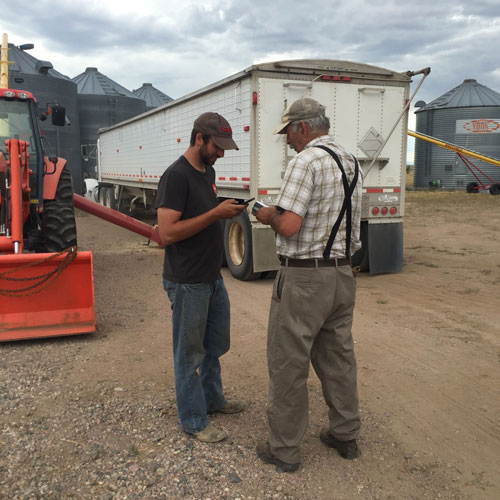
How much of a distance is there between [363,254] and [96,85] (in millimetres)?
21260

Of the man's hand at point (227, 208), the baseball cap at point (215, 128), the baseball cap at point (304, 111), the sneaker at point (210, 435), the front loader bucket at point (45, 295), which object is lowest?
the sneaker at point (210, 435)

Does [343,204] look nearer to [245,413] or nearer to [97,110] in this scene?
[245,413]

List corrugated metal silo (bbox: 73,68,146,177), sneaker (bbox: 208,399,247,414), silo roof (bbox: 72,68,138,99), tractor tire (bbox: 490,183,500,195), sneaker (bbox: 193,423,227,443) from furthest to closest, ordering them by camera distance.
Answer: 1. silo roof (bbox: 72,68,138,99)
2. corrugated metal silo (bbox: 73,68,146,177)
3. tractor tire (bbox: 490,183,500,195)
4. sneaker (bbox: 208,399,247,414)
5. sneaker (bbox: 193,423,227,443)

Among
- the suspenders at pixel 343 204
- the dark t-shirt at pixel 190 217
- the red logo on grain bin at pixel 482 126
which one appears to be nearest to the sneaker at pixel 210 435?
the dark t-shirt at pixel 190 217

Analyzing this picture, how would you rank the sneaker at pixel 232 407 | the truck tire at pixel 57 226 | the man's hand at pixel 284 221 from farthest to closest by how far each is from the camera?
the truck tire at pixel 57 226, the sneaker at pixel 232 407, the man's hand at pixel 284 221

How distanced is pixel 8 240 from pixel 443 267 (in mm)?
6763

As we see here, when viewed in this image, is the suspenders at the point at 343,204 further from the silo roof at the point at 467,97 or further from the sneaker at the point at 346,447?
the silo roof at the point at 467,97

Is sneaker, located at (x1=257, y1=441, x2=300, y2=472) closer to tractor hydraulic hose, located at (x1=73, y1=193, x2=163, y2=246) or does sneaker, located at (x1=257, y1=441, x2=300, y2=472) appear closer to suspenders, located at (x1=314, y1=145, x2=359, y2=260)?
suspenders, located at (x1=314, y1=145, x2=359, y2=260)

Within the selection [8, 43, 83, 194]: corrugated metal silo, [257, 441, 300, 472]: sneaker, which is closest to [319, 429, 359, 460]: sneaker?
[257, 441, 300, 472]: sneaker

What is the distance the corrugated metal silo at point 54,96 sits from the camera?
2055cm

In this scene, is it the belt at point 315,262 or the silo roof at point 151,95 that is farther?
the silo roof at point 151,95

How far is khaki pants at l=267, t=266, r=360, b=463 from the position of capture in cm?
274

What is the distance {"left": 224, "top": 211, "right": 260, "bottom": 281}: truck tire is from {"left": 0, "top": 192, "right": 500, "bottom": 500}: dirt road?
1064 mm

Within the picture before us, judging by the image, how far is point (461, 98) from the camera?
27.6 meters
